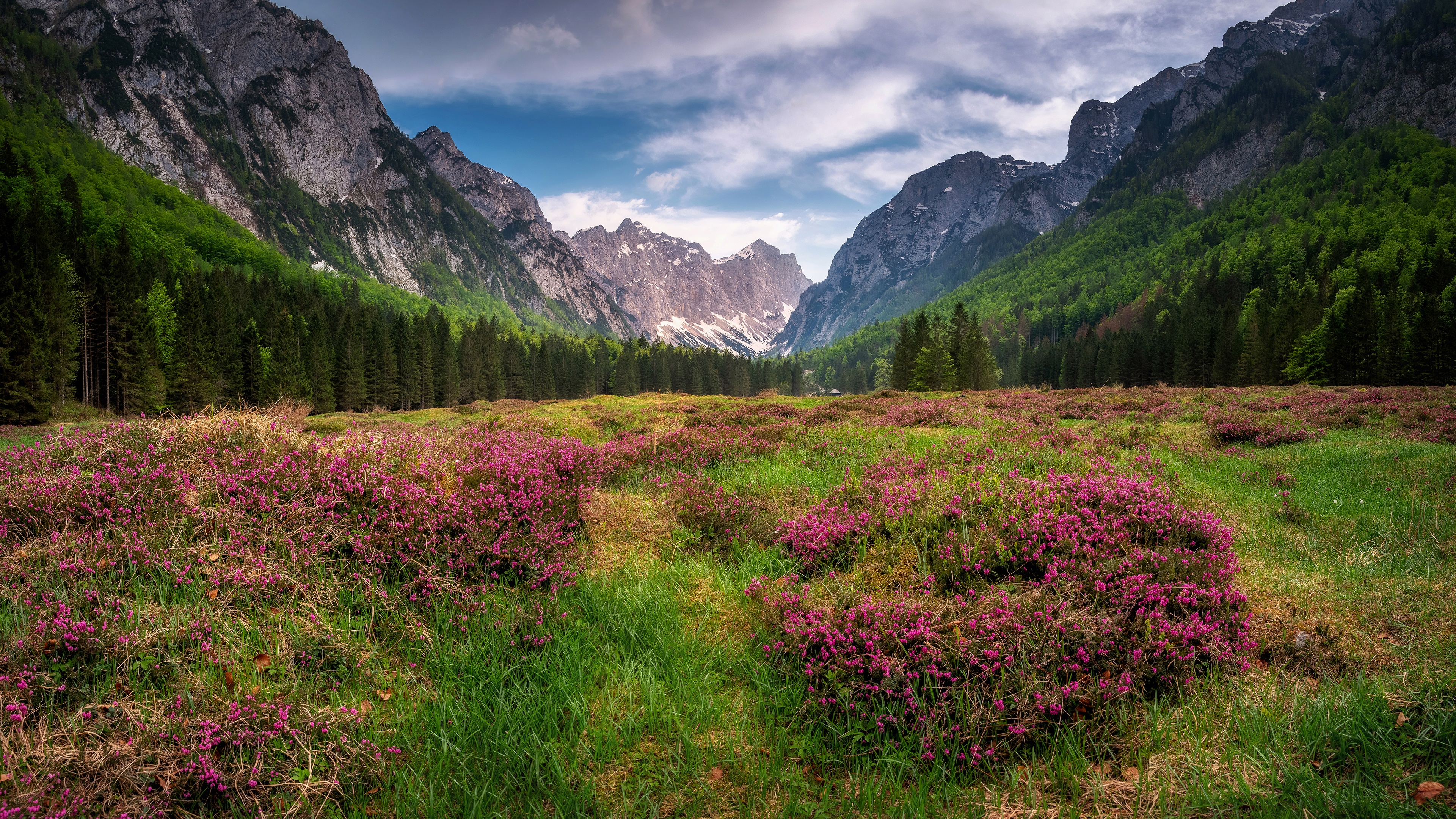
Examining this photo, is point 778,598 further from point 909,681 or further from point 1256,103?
point 1256,103

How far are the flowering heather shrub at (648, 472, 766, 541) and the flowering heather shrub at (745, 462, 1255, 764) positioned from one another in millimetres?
1582

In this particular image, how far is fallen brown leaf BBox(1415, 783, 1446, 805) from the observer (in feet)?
7.63

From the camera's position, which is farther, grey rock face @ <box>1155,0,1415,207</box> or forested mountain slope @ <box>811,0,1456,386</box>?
grey rock face @ <box>1155,0,1415,207</box>

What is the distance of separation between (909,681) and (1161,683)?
1.72 meters

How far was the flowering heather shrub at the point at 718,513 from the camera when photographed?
6195mm

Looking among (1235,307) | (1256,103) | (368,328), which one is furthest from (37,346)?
(1256,103)

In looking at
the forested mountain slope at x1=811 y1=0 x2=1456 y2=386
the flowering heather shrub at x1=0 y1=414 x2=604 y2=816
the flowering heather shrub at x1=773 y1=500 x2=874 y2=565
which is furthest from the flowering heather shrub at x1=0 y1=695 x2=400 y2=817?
the forested mountain slope at x1=811 y1=0 x2=1456 y2=386

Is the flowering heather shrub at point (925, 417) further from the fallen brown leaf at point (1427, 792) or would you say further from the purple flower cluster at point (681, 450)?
the fallen brown leaf at point (1427, 792)

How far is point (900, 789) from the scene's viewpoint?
9.26 feet

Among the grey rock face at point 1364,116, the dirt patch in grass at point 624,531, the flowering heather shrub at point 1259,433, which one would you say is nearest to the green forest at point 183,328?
the dirt patch in grass at point 624,531

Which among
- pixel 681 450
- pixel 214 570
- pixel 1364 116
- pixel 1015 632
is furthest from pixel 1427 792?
pixel 1364 116

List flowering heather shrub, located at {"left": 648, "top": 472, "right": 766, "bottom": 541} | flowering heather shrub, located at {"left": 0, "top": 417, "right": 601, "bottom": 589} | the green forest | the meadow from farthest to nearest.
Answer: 1. the green forest
2. flowering heather shrub, located at {"left": 648, "top": 472, "right": 766, "bottom": 541}
3. flowering heather shrub, located at {"left": 0, "top": 417, "right": 601, "bottom": 589}
4. the meadow

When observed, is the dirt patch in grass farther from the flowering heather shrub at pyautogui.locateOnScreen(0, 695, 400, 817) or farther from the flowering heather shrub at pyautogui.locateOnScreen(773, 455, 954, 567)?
the flowering heather shrub at pyautogui.locateOnScreen(0, 695, 400, 817)

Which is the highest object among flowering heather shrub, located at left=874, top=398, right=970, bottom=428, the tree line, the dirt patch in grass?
the tree line
